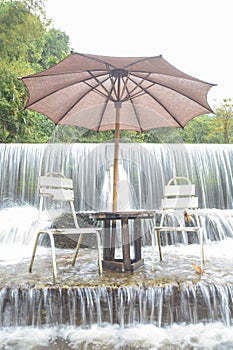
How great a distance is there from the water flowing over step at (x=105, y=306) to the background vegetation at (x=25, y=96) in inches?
282

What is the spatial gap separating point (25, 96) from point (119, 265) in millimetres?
11389

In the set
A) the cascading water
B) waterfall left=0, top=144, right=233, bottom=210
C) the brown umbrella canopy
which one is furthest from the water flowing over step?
waterfall left=0, top=144, right=233, bottom=210

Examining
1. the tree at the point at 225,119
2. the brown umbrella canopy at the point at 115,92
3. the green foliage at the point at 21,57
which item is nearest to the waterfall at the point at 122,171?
the green foliage at the point at 21,57

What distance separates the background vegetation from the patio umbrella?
5510 millimetres

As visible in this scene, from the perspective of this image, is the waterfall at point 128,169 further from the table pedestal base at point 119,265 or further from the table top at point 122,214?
the table top at point 122,214

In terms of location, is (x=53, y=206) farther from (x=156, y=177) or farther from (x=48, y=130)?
(x=48, y=130)

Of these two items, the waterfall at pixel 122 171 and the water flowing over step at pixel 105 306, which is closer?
the water flowing over step at pixel 105 306

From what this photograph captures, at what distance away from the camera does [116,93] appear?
376 cm

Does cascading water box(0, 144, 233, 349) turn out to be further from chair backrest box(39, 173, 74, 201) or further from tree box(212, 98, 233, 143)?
tree box(212, 98, 233, 143)

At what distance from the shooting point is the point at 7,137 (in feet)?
40.4

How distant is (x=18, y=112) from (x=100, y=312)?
1087 centimetres

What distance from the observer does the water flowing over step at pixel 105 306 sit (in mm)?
2906

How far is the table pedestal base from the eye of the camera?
351 cm

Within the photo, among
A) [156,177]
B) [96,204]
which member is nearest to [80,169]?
[96,204]
